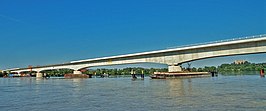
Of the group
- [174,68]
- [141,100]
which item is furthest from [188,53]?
[141,100]

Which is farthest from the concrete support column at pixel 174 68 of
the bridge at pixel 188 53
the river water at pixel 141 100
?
the river water at pixel 141 100

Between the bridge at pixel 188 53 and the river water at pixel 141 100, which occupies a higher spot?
the bridge at pixel 188 53

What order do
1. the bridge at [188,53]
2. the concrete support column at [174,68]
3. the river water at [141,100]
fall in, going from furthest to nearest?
the concrete support column at [174,68] → the bridge at [188,53] → the river water at [141,100]

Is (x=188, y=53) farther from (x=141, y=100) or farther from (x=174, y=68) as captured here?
(x=141, y=100)

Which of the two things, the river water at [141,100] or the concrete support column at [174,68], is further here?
the concrete support column at [174,68]

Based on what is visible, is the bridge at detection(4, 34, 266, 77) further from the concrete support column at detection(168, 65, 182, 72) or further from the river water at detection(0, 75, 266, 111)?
the river water at detection(0, 75, 266, 111)

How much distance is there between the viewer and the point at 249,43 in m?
54.3

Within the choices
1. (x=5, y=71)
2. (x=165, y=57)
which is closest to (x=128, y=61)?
(x=165, y=57)

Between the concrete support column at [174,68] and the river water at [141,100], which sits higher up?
the concrete support column at [174,68]

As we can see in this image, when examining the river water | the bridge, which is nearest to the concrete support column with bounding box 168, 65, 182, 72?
the bridge

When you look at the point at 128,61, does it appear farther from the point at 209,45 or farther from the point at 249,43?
the point at 249,43

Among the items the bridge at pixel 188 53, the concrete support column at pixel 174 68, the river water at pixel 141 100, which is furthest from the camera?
the concrete support column at pixel 174 68

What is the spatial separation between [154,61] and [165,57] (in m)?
4.46

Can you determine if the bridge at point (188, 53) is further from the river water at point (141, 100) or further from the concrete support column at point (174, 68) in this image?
the river water at point (141, 100)
